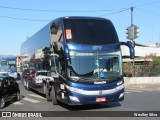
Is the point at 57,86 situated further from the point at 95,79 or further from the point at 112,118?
the point at 112,118

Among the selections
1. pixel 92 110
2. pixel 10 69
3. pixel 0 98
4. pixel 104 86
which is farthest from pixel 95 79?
pixel 10 69

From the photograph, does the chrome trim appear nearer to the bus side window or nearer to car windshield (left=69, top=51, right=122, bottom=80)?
car windshield (left=69, top=51, right=122, bottom=80)

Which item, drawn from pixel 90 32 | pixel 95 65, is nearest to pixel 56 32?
pixel 90 32

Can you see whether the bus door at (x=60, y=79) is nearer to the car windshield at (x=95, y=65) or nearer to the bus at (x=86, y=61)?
the bus at (x=86, y=61)

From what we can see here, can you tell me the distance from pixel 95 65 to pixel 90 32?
54.2 inches

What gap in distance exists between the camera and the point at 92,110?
13.8 meters

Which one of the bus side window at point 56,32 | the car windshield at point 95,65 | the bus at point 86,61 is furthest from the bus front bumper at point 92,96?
the bus side window at point 56,32

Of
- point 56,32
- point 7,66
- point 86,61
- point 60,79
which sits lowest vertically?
point 60,79

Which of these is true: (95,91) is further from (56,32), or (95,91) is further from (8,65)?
(8,65)

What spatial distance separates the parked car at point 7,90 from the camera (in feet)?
50.6

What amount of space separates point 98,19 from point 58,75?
9.28ft

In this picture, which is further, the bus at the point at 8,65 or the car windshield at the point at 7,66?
the car windshield at the point at 7,66

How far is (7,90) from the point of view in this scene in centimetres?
1617

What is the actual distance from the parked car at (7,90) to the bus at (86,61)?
2.39 meters
